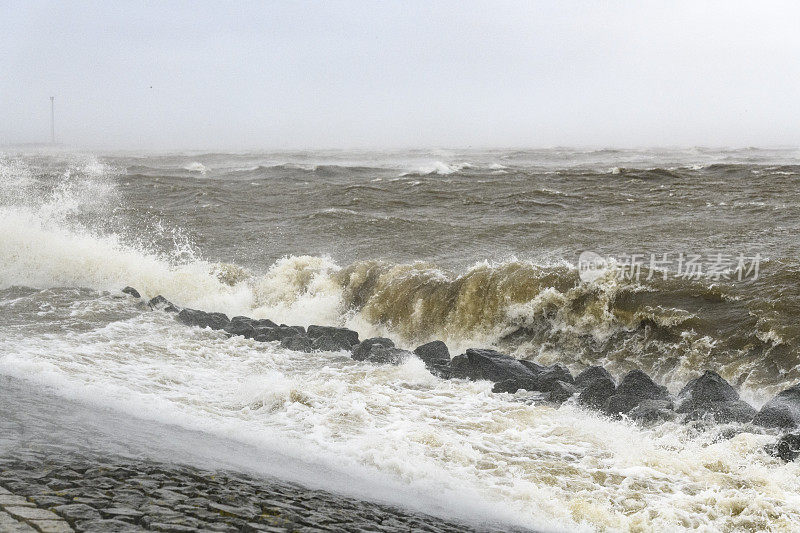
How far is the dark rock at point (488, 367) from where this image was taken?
25.1 feet

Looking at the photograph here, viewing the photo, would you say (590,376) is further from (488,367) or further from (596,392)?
(488,367)

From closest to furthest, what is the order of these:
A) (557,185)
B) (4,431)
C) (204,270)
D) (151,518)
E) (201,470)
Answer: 1. (151,518)
2. (201,470)
3. (4,431)
4. (204,270)
5. (557,185)

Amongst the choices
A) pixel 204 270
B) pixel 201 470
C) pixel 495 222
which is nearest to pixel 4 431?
pixel 201 470

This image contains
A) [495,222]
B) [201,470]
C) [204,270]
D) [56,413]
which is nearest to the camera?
[201,470]

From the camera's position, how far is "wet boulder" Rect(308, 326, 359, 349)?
9.20m

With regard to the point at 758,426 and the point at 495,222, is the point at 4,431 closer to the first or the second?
the point at 758,426

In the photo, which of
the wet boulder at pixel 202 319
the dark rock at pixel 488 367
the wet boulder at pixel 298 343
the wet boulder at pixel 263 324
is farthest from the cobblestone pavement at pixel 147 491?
the wet boulder at pixel 202 319

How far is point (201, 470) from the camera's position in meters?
4.76

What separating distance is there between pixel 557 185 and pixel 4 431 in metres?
17.4

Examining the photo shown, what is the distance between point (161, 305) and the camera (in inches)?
435

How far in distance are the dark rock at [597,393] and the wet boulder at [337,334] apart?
322cm

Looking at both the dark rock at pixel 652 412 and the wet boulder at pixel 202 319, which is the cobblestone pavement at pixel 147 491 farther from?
the wet boulder at pixel 202 319

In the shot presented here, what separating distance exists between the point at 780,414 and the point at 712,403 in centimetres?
66

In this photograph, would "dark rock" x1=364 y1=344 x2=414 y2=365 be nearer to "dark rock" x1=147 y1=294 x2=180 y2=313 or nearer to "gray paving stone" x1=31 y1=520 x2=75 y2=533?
"dark rock" x1=147 y1=294 x2=180 y2=313
